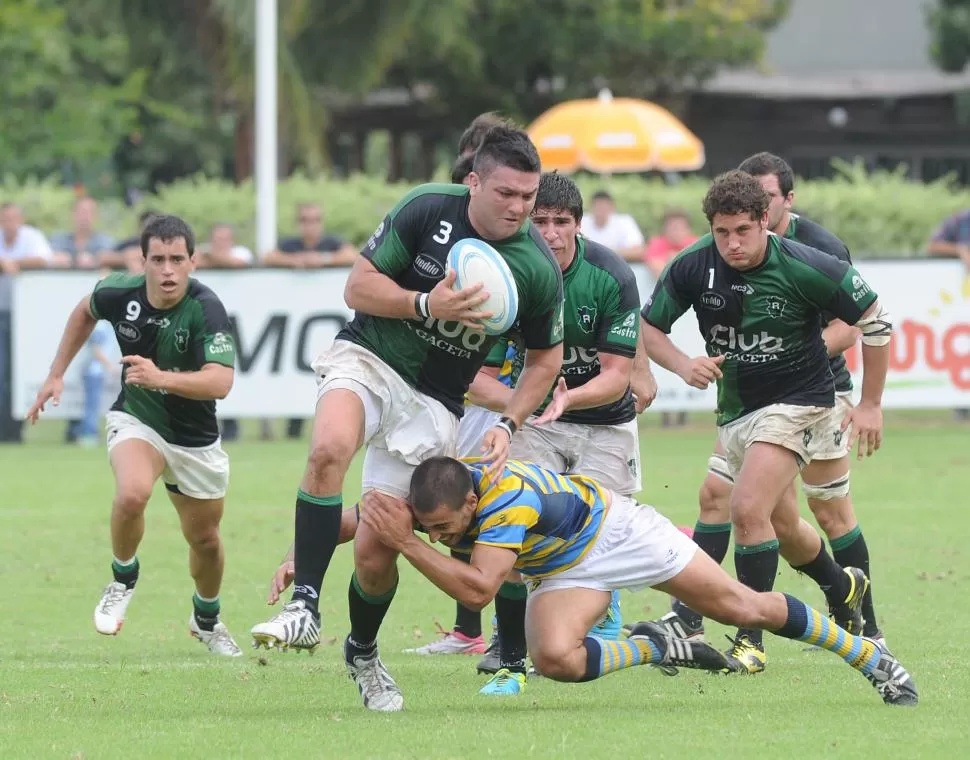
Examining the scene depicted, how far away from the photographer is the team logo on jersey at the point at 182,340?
9.16 m

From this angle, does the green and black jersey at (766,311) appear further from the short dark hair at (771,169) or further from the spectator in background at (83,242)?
the spectator in background at (83,242)

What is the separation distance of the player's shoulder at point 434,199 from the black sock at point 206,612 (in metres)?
2.87

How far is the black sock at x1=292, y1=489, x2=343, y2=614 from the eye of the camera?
7164mm

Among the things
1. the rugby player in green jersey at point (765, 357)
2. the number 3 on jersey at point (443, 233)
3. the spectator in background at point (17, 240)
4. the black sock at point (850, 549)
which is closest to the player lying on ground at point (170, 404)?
the number 3 on jersey at point (443, 233)

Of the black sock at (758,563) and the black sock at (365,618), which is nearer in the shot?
the black sock at (365,618)

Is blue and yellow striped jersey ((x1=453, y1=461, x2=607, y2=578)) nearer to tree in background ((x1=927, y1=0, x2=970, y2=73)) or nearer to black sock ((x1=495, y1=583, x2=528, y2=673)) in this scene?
black sock ((x1=495, y1=583, x2=528, y2=673))

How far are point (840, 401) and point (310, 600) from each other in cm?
323

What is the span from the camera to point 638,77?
34.5 meters

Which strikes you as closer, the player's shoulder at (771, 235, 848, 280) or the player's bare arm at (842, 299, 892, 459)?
the player's bare arm at (842, 299, 892, 459)

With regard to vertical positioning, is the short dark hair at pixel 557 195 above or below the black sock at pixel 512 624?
above

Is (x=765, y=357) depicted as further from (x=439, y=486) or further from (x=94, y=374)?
(x=94, y=374)

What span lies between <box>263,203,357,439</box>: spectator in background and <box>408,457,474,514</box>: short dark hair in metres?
11.6

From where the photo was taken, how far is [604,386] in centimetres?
820

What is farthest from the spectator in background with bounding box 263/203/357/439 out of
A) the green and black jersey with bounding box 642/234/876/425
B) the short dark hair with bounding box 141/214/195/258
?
the green and black jersey with bounding box 642/234/876/425
